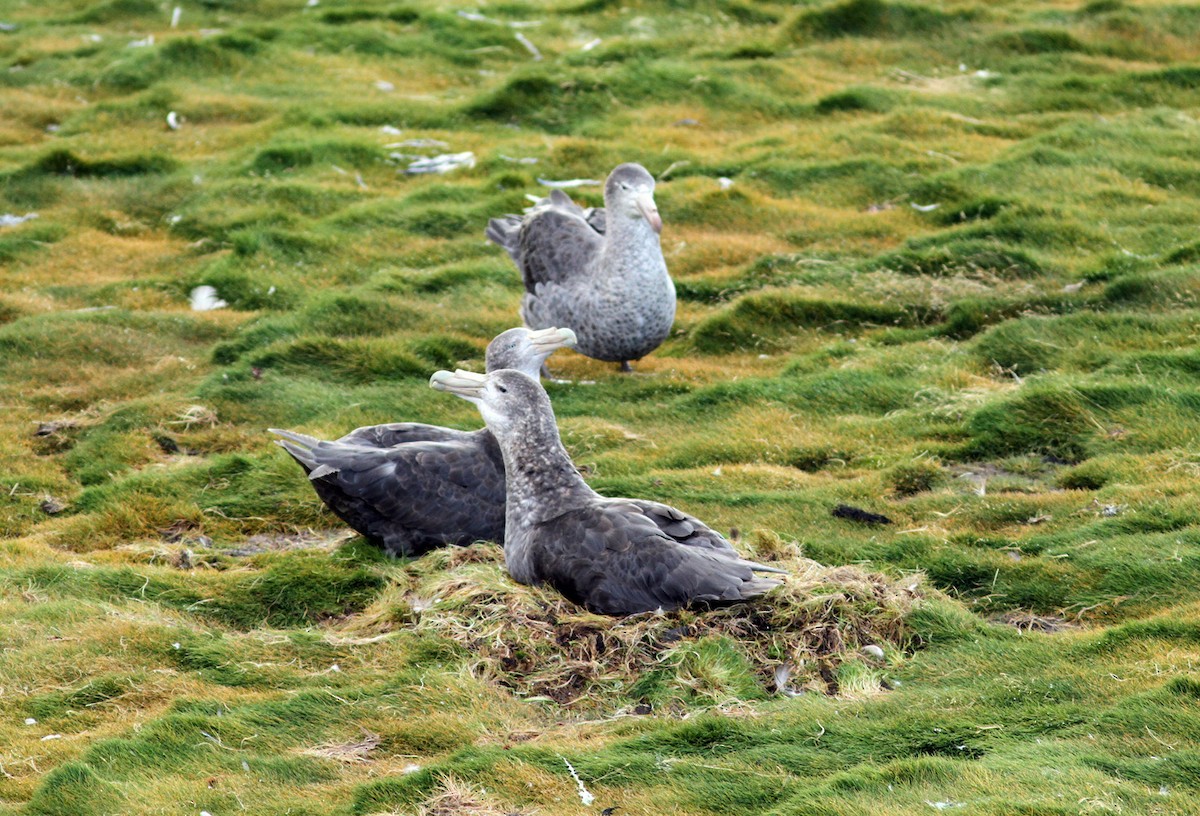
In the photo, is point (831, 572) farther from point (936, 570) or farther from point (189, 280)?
point (189, 280)

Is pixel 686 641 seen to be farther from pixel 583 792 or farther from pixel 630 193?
pixel 630 193

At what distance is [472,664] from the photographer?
6578mm

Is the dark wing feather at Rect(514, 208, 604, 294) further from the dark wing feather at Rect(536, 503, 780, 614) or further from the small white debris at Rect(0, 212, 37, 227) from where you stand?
the small white debris at Rect(0, 212, 37, 227)

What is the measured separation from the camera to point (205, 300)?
1269cm

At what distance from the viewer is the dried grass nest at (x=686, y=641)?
6.43 metres

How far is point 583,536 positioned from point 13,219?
30.8 ft

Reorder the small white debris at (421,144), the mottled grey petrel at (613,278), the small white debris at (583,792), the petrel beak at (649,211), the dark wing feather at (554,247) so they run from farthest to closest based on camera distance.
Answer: the small white debris at (421,144), the dark wing feather at (554,247), the mottled grey petrel at (613,278), the petrel beak at (649,211), the small white debris at (583,792)

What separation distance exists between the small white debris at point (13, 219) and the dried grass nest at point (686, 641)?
884 centimetres

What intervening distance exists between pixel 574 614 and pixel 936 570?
81.0 inches

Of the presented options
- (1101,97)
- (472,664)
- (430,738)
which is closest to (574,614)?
(472,664)

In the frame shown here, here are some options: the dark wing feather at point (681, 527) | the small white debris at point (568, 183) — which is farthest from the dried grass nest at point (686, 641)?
the small white debris at point (568, 183)

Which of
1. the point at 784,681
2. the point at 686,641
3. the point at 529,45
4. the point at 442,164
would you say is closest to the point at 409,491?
the point at 686,641

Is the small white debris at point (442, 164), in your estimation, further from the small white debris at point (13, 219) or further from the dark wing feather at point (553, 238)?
the small white debris at point (13, 219)

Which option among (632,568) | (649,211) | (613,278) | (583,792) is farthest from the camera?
(613,278)
